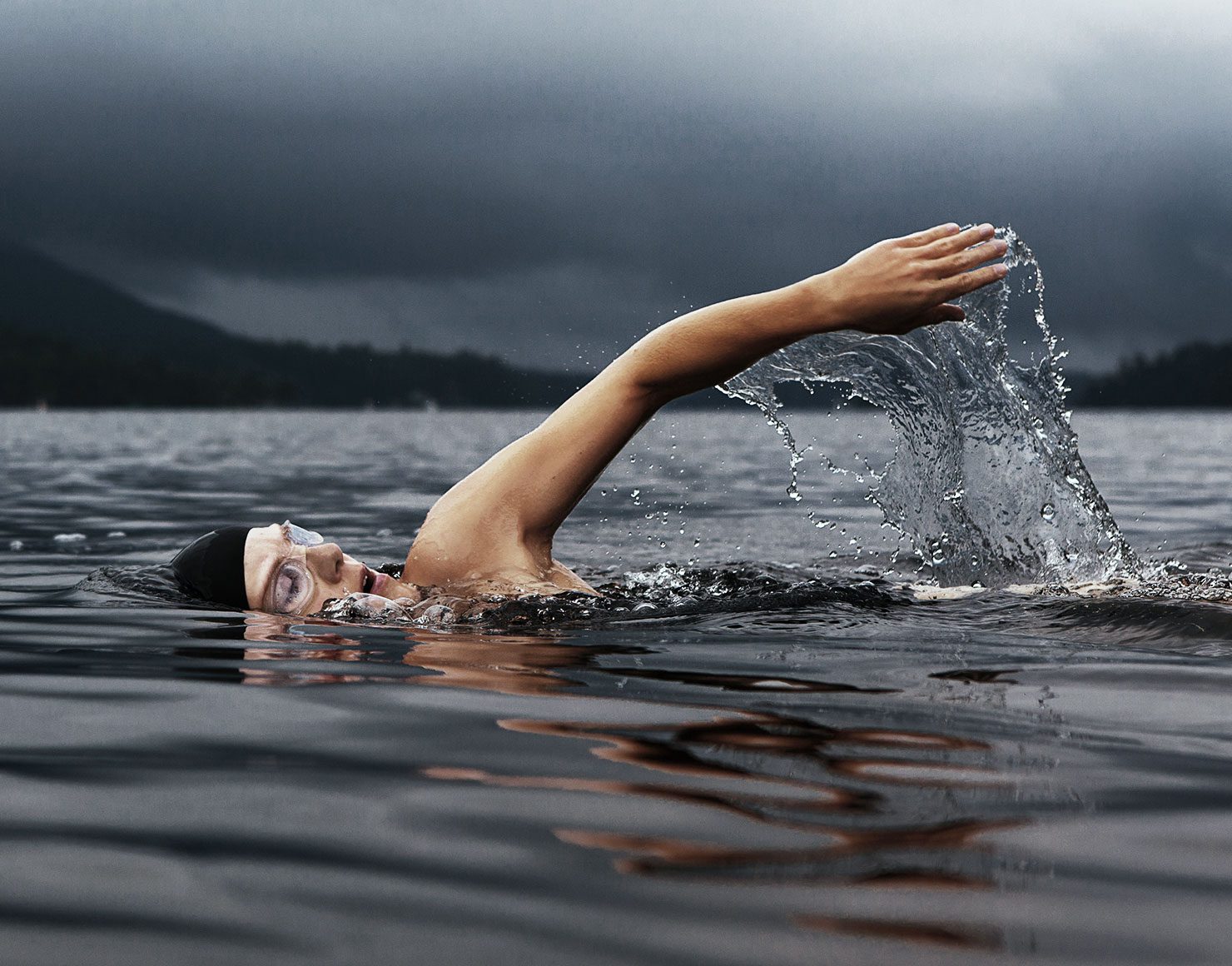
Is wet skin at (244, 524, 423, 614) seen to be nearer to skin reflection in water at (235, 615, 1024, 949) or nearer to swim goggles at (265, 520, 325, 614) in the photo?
swim goggles at (265, 520, 325, 614)

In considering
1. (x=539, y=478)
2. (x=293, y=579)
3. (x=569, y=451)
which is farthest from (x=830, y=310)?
(x=293, y=579)

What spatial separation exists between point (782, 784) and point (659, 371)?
2316 millimetres

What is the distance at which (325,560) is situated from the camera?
5.48 meters

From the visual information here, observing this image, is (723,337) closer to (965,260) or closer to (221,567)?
(965,260)

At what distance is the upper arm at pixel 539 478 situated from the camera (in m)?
4.94

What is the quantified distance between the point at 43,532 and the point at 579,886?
870cm

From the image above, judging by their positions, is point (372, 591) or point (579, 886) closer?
point (579, 886)

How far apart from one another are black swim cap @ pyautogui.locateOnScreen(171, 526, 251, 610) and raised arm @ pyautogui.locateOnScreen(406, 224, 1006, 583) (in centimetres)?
77

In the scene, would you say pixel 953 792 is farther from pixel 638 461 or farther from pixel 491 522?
pixel 638 461

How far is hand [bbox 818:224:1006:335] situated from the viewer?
14.6ft

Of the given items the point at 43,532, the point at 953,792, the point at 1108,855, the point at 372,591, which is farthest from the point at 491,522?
the point at 43,532

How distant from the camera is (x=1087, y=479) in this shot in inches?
265

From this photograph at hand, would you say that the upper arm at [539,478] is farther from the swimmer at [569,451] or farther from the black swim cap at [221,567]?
the black swim cap at [221,567]

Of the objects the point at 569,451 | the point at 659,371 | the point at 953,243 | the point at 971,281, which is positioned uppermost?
the point at 953,243
